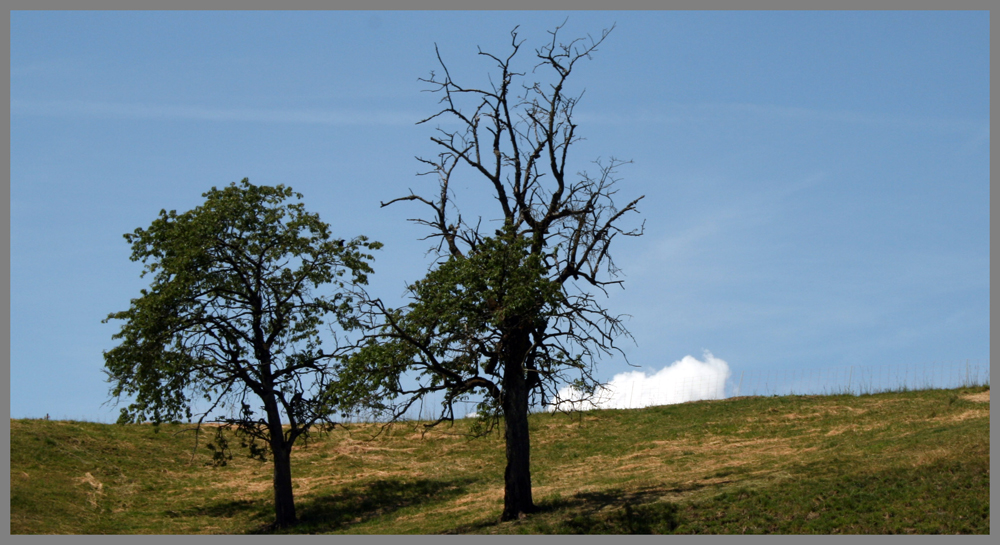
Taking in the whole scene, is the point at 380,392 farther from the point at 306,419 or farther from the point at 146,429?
the point at 146,429

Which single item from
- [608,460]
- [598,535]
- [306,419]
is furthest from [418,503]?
[598,535]

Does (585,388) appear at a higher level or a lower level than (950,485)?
higher

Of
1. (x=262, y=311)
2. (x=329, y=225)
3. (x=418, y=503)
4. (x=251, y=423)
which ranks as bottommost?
(x=418, y=503)

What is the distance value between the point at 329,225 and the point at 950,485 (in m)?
23.4

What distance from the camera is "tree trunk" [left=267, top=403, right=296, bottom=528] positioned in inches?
1299

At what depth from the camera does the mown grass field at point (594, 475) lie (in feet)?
82.8

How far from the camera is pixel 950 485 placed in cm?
2536

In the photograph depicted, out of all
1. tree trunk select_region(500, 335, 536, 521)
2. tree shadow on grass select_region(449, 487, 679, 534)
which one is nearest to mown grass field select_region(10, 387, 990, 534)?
tree shadow on grass select_region(449, 487, 679, 534)

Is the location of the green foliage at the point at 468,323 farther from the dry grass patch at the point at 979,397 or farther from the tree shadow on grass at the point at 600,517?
the dry grass patch at the point at 979,397

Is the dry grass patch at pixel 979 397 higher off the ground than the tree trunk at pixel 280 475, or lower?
higher

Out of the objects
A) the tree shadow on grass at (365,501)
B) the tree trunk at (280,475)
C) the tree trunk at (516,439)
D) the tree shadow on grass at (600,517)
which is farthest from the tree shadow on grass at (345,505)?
the tree trunk at (516,439)

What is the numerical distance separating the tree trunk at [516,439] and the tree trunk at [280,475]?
32.0 feet

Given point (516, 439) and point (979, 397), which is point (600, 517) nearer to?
point (516, 439)

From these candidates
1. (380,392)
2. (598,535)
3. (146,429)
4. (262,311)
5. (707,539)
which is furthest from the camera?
(146,429)
